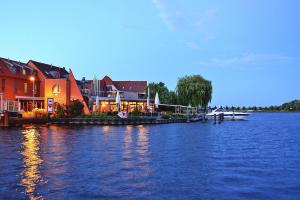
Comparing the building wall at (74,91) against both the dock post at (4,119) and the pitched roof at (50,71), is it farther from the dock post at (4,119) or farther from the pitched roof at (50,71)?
the dock post at (4,119)

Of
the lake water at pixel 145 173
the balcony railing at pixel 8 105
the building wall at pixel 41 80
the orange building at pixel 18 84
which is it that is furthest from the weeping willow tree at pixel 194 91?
the lake water at pixel 145 173

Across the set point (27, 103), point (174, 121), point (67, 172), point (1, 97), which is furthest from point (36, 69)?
point (67, 172)

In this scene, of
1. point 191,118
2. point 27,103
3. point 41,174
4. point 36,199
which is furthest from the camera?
point 191,118

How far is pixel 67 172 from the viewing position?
66.0ft

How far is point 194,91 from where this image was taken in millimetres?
95375

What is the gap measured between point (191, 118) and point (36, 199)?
7636 cm

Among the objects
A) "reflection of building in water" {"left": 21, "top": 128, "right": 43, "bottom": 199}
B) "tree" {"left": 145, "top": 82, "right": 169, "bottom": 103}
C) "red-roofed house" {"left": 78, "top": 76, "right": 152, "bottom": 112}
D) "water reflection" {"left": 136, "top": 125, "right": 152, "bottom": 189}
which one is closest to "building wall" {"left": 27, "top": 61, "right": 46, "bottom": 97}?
"red-roofed house" {"left": 78, "top": 76, "right": 152, "bottom": 112}

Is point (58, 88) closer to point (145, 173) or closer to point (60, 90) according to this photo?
point (60, 90)

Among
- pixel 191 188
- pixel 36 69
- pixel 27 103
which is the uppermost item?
pixel 36 69

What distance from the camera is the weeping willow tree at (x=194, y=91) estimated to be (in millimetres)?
94812

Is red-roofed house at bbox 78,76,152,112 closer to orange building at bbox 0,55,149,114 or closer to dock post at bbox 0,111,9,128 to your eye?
orange building at bbox 0,55,149,114

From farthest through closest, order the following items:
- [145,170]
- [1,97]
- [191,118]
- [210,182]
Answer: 1. [191,118]
2. [1,97]
3. [145,170]
4. [210,182]

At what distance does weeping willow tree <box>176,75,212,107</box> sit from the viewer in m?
94.8

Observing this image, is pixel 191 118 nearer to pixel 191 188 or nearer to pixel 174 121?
pixel 174 121
